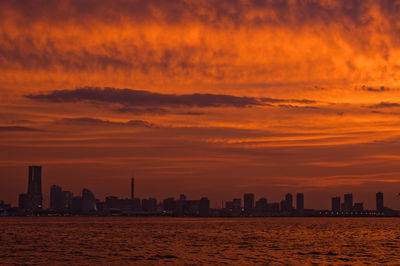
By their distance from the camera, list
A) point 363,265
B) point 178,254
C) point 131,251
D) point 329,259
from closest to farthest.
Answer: point 363,265, point 329,259, point 178,254, point 131,251

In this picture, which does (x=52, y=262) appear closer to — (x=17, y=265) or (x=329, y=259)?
(x=17, y=265)

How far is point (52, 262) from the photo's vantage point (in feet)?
253

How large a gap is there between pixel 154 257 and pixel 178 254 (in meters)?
6.42

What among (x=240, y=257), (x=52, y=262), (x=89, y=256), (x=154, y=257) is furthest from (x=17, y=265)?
(x=240, y=257)

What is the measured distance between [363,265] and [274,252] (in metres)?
22.4

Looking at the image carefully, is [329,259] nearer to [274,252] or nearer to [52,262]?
[274,252]

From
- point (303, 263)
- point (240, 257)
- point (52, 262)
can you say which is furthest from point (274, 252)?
point (52, 262)

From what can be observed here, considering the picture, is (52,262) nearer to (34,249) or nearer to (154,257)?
(154,257)

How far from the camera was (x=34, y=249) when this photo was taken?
100688 mm

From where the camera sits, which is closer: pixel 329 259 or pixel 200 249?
pixel 329 259

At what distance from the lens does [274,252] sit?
9381cm

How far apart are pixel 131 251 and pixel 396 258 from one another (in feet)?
135

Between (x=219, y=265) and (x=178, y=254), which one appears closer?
(x=219, y=265)

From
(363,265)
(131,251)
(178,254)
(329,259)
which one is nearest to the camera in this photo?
(363,265)
